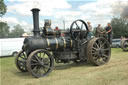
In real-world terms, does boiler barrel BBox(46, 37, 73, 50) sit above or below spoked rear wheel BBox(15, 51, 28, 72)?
above

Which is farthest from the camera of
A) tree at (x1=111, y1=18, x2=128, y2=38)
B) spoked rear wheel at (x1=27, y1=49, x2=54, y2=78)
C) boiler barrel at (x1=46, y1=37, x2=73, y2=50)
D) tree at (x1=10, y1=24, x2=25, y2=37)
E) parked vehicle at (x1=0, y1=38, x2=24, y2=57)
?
tree at (x1=10, y1=24, x2=25, y2=37)

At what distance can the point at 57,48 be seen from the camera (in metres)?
6.09

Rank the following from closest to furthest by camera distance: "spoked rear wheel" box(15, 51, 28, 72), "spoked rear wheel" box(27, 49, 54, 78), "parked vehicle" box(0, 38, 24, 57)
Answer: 1. "spoked rear wheel" box(27, 49, 54, 78)
2. "spoked rear wheel" box(15, 51, 28, 72)
3. "parked vehicle" box(0, 38, 24, 57)

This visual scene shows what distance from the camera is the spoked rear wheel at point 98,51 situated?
6.33 m

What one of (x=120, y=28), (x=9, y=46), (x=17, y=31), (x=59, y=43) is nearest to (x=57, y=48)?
(x=59, y=43)

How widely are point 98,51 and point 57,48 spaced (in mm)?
1682

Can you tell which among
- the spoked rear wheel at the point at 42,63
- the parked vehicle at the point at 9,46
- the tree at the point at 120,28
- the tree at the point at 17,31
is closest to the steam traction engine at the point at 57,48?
the spoked rear wheel at the point at 42,63

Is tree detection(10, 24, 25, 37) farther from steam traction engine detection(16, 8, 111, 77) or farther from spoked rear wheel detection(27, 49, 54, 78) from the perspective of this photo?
spoked rear wheel detection(27, 49, 54, 78)

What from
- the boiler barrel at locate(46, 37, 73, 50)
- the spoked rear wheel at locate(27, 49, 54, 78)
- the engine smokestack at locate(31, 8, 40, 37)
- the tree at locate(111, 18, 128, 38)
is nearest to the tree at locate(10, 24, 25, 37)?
the tree at locate(111, 18, 128, 38)

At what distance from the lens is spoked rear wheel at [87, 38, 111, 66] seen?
633 cm

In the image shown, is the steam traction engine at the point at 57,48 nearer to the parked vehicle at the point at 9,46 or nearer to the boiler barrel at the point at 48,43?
the boiler barrel at the point at 48,43

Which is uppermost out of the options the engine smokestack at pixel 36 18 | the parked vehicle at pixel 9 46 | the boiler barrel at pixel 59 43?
the engine smokestack at pixel 36 18

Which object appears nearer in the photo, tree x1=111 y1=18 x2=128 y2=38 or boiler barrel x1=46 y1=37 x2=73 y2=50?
boiler barrel x1=46 y1=37 x2=73 y2=50

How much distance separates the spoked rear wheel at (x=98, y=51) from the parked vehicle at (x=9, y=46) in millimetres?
9459
